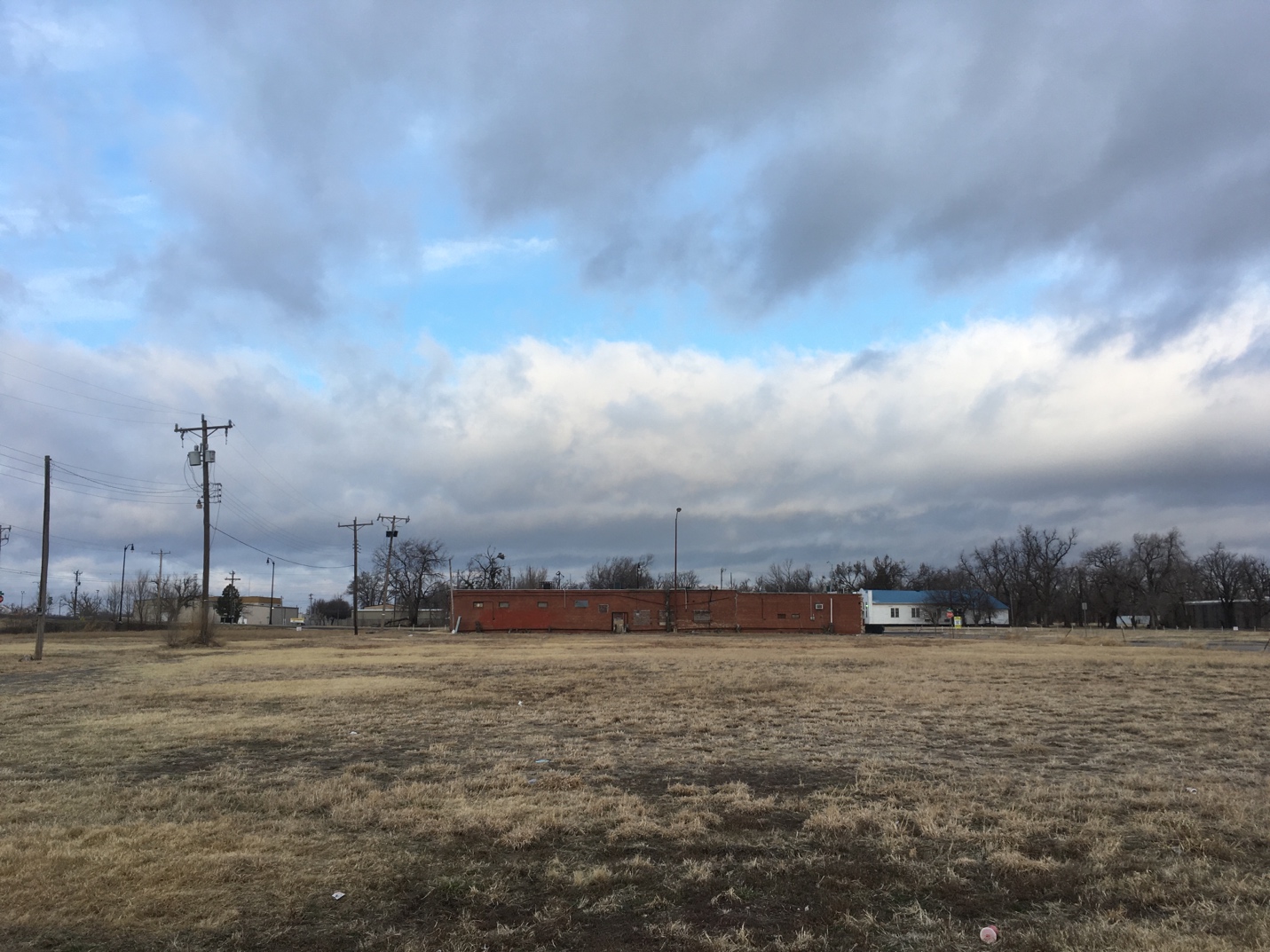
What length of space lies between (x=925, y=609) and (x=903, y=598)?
623 centimetres

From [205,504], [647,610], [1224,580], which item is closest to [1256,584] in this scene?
[1224,580]

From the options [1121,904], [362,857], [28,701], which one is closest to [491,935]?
[362,857]

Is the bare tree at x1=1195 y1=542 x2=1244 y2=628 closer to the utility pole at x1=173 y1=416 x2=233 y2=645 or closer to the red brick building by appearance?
the red brick building

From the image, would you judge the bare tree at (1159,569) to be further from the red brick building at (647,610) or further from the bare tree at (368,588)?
the bare tree at (368,588)

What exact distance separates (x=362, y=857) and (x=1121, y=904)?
5.65 metres

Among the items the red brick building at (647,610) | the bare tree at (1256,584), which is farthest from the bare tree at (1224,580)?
the red brick building at (647,610)

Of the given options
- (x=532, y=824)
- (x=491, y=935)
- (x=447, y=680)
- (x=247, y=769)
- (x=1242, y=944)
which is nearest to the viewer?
(x=1242, y=944)

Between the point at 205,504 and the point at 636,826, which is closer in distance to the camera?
the point at 636,826

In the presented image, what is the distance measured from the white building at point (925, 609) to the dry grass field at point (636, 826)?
96.1 m

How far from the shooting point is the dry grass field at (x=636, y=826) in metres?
5.10

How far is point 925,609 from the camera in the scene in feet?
360

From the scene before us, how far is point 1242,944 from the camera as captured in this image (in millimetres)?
4613

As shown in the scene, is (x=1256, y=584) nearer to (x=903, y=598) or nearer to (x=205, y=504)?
(x=903, y=598)

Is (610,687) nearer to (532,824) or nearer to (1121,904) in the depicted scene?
(532,824)
